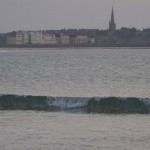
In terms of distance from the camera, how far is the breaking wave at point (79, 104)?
995 inches

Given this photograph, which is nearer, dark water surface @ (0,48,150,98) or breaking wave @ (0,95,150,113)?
breaking wave @ (0,95,150,113)

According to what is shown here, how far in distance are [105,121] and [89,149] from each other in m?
5.54

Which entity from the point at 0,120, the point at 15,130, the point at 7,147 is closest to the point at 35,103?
the point at 0,120

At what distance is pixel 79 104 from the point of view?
27.9 m

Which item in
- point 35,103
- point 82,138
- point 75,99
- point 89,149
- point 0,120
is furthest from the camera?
point 75,99

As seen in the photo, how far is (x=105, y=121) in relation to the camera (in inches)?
814

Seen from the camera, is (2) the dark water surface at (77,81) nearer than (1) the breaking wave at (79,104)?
No

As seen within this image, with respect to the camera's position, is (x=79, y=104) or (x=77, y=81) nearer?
(x=79, y=104)

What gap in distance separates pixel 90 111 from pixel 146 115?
2.86 m

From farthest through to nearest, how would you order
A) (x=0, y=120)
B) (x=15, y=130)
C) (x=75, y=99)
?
(x=75, y=99) → (x=0, y=120) → (x=15, y=130)

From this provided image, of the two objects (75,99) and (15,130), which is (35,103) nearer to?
(75,99)

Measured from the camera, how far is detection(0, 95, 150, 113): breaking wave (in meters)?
25.3

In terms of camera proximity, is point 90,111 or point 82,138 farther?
point 90,111

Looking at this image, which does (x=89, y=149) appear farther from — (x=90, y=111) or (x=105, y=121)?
(x=90, y=111)
